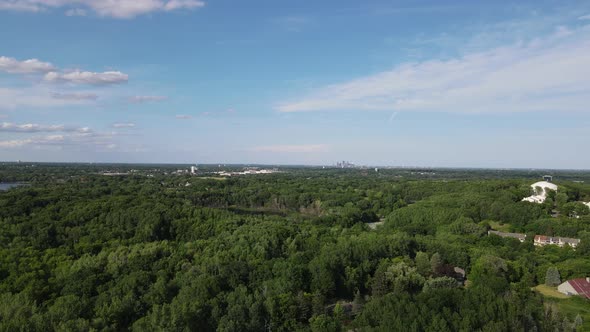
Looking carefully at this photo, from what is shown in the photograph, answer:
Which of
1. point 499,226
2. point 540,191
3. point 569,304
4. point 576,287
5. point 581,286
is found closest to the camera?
point 569,304

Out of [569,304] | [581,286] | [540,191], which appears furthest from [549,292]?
[540,191]

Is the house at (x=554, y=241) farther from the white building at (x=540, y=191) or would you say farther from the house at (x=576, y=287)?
the white building at (x=540, y=191)

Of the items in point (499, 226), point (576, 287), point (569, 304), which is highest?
point (499, 226)

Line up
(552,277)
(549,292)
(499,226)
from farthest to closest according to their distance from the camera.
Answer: (499,226)
(552,277)
(549,292)

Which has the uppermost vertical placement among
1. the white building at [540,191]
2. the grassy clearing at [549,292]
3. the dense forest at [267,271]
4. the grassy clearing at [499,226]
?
the white building at [540,191]

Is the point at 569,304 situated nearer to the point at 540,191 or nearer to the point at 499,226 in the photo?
the point at 499,226

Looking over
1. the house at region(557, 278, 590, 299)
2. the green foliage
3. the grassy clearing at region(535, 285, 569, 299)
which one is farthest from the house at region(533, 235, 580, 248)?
the grassy clearing at region(535, 285, 569, 299)

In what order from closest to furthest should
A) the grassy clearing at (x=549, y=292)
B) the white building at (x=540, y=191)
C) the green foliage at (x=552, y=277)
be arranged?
the grassy clearing at (x=549, y=292) → the green foliage at (x=552, y=277) → the white building at (x=540, y=191)

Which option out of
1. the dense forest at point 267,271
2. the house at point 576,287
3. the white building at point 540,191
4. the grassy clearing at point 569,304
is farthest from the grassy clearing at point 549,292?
the white building at point 540,191

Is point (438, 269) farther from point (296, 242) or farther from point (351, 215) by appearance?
point (351, 215)
